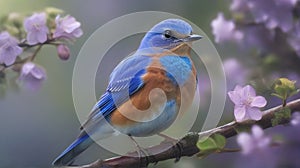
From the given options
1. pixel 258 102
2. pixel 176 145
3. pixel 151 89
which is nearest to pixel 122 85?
pixel 151 89

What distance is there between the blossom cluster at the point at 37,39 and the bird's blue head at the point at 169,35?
0.48ft

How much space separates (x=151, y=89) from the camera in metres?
1.36

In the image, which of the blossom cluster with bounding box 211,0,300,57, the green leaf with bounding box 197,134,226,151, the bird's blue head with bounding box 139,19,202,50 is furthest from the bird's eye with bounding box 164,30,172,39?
the green leaf with bounding box 197,134,226,151

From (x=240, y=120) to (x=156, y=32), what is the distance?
24cm

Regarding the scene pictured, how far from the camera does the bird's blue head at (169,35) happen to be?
1.37 meters

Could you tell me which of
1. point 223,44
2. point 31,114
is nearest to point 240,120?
point 223,44

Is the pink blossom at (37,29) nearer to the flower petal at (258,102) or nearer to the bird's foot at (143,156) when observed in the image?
the bird's foot at (143,156)

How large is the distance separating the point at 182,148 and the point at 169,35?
0.23 meters

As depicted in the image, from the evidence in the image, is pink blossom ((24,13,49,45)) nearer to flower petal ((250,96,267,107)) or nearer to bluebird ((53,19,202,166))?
bluebird ((53,19,202,166))

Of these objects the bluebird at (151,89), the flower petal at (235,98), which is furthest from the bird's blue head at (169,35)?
the flower petal at (235,98)

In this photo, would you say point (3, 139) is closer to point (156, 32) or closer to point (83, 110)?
point (83, 110)

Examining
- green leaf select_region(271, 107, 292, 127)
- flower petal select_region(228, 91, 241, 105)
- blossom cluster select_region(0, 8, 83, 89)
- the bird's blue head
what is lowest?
green leaf select_region(271, 107, 292, 127)

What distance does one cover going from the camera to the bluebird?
1366mm

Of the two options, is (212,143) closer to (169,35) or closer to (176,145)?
(176,145)
